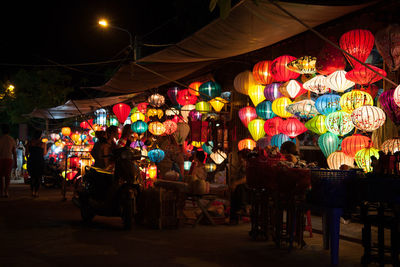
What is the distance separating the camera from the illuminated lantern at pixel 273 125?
8461 millimetres

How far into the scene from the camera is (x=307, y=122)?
7883 millimetres

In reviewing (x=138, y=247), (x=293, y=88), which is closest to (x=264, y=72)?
(x=293, y=88)

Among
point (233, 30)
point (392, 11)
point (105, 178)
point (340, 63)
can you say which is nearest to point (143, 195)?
point (105, 178)

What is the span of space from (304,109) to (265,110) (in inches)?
54.9

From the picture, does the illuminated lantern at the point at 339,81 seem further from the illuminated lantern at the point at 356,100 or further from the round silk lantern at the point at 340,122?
the round silk lantern at the point at 340,122

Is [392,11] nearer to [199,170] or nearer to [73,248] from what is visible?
[199,170]

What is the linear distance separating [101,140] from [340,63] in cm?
486

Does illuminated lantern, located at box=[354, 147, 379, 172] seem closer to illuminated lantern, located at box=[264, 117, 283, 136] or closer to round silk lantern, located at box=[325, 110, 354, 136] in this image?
round silk lantern, located at box=[325, 110, 354, 136]

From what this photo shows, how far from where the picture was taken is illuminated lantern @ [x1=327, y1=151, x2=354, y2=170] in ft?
23.2

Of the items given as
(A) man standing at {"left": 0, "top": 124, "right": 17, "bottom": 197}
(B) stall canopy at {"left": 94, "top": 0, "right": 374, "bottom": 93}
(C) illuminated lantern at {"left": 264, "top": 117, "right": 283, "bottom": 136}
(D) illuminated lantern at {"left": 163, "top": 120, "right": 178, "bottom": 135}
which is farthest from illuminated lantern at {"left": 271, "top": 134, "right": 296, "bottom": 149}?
(A) man standing at {"left": 0, "top": 124, "right": 17, "bottom": 197}

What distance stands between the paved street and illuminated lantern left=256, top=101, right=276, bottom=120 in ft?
8.35

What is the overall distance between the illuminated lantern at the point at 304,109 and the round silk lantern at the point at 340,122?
0.69 metres

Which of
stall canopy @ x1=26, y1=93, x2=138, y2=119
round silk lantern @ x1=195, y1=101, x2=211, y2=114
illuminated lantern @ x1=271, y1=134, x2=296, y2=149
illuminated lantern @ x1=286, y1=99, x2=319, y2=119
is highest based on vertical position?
stall canopy @ x1=26, y1=93, x2=138, y2=119

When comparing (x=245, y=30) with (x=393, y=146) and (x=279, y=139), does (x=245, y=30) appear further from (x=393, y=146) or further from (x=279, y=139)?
(x=393, y=146)
